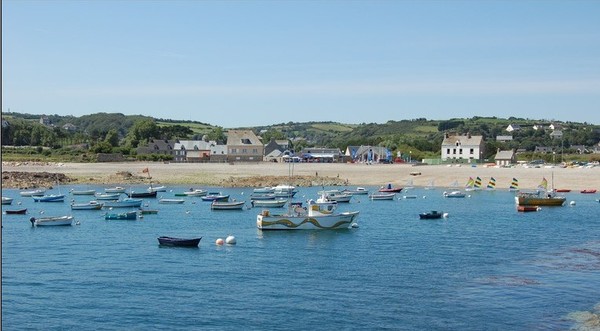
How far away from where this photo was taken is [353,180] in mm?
94500

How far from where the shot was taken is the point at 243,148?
451 ft

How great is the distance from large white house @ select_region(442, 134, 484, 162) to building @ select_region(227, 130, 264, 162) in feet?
118

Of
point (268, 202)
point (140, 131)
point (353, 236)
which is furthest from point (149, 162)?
point (353, 236)

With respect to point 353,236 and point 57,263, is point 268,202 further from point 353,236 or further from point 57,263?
point 57,263

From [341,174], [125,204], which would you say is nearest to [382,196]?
[125,204]

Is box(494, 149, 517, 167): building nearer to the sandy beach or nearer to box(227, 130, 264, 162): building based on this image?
the sandy beach

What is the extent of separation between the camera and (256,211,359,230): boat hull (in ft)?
151

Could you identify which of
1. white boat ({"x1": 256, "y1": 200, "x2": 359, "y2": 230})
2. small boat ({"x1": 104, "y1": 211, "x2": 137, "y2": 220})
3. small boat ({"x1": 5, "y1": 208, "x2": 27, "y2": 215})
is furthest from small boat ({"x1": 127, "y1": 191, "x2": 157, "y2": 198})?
white boat ({"x1": 256, "y1": 200, "x2": 359, "y2": 230})

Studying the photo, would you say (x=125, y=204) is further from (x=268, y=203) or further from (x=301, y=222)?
(x=301, y=222)

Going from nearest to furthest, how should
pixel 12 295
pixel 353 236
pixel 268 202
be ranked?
pixel 12 295 < pixel 353 236 < pixel 268 202

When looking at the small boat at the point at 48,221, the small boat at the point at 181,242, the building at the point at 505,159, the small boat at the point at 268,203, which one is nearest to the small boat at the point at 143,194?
the small boat at the point at 268,203

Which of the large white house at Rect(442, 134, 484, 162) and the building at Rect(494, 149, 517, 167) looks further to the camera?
the large white house at Rect(442, 134, 484, 162)

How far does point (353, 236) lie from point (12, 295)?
22.7 meters

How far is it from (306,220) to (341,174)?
2186 inches
